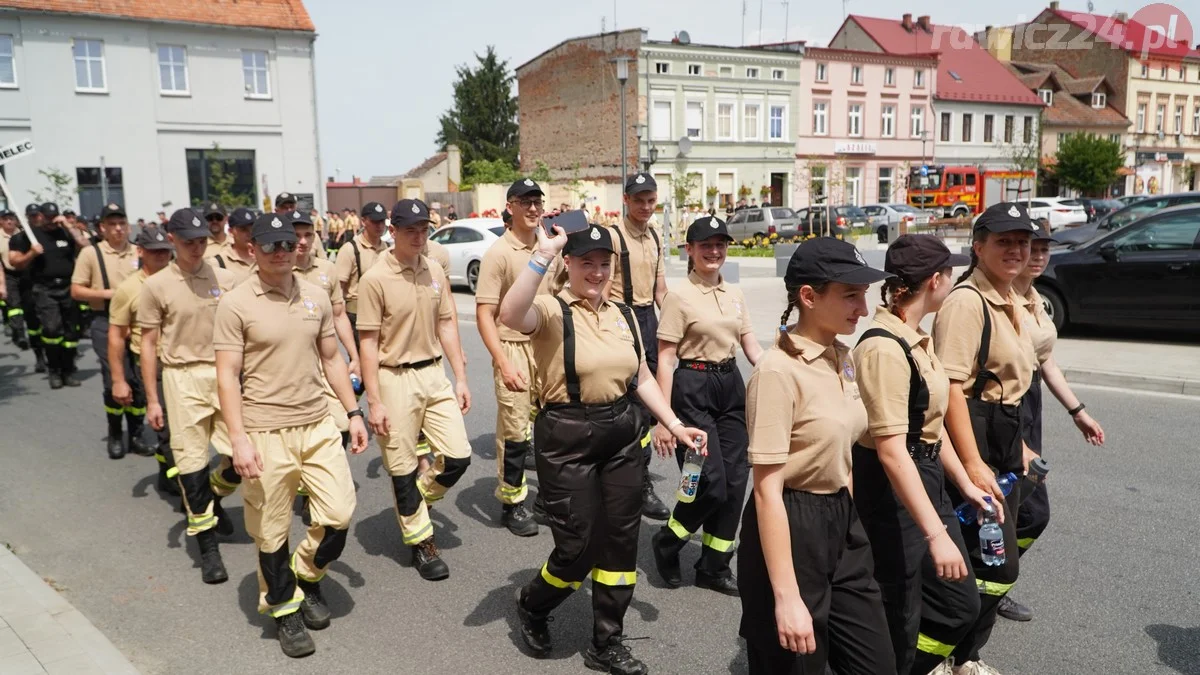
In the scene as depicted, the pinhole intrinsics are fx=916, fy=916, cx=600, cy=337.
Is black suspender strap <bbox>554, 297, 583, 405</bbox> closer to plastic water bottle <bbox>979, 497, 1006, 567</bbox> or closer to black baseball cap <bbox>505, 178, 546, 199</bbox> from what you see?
plastic water bottle <bbox>979, 497, 1006, 567</bbox>

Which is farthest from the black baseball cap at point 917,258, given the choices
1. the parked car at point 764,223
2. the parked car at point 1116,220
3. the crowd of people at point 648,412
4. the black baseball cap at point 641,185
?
the parked car at point 764,223

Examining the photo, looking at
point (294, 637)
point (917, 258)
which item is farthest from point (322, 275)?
point (917, 258)

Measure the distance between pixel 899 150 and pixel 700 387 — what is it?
183ft

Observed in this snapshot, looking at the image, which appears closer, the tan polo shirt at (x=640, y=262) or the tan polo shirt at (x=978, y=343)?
the tan polo shirt at (x=978, y=343)

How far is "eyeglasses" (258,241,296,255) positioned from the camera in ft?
14.7

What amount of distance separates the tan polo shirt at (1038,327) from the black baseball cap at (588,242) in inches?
78.8

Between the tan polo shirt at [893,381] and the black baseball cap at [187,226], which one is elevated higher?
the black baseball cap at [187,226]

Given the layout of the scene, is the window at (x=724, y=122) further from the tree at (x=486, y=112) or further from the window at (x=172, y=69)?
the window at (x=172, y=69)

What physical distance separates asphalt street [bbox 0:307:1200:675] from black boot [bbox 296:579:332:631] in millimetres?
70

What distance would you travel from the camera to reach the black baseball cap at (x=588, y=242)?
3943 millimetres

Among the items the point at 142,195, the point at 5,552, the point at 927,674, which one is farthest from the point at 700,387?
the point at 142,195

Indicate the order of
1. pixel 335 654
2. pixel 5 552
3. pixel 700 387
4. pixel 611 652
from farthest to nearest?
pixel 5 552 < pixel 700 387 < pixel 335 654 < pixel 611 652

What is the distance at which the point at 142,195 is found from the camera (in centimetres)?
3475

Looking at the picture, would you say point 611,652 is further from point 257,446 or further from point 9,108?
point 9,108
